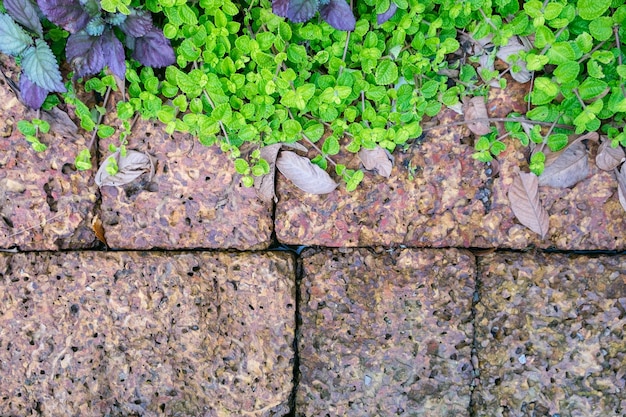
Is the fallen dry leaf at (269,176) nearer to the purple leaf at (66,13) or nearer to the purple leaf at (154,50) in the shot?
the purple leaf at (154,50)

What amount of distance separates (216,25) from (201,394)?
1073 mm

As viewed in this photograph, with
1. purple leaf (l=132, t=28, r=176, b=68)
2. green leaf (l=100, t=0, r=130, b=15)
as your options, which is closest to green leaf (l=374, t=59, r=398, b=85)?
purple leaf (l=132, t=28, r=176, b=68)

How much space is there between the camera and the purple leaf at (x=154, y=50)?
4.78ft

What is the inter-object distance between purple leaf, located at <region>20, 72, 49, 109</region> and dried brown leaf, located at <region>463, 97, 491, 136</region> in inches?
46.6

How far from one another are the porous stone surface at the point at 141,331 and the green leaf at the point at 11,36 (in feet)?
1.94

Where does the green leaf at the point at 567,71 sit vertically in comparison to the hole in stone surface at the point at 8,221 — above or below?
above

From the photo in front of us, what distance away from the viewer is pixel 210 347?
1.59 metres

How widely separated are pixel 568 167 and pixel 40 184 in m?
1.52

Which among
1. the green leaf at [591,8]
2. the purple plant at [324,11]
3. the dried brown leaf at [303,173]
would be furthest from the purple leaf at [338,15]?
the green leaf at [591,8]

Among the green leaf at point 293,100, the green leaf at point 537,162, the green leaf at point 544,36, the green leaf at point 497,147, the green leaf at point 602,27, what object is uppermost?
the green leaf at point 602,27

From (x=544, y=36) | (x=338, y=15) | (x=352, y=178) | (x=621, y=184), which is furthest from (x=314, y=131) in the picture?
(x=621, y=184)

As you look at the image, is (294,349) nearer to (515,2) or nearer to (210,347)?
(210,347)

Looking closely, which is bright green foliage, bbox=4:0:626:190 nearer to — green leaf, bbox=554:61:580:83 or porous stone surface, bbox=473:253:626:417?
green leaf, bbox=554:61:580:83

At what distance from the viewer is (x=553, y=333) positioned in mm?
1558
